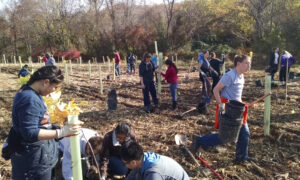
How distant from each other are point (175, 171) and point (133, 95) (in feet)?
24.0

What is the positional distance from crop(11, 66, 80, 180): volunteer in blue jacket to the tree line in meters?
20.6

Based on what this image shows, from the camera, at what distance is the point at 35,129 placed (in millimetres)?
1907

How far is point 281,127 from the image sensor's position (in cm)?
535

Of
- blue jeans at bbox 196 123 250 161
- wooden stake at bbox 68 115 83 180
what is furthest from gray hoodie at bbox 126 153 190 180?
blue jeans at bbox 196 123 250 161

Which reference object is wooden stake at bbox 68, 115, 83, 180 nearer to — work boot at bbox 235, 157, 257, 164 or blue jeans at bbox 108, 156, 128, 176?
blue jeans at bbox 108, 156, 128, 176

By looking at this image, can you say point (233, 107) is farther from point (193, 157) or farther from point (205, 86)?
point (205, 86)

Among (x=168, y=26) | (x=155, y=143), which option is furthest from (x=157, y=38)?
(x=155, y=143)

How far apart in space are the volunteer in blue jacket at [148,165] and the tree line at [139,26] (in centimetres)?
2007

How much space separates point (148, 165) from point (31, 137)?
1008 mm

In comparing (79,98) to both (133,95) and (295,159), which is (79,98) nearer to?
(133,95)

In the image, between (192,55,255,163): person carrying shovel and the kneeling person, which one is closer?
the kneeling person

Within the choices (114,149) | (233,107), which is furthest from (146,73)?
(233,107)

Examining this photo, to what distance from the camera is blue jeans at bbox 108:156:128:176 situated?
3.49 meters

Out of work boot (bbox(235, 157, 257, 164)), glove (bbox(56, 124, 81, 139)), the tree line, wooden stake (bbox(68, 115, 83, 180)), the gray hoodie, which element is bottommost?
work boot (bbox(235, 157, 257, 164))
